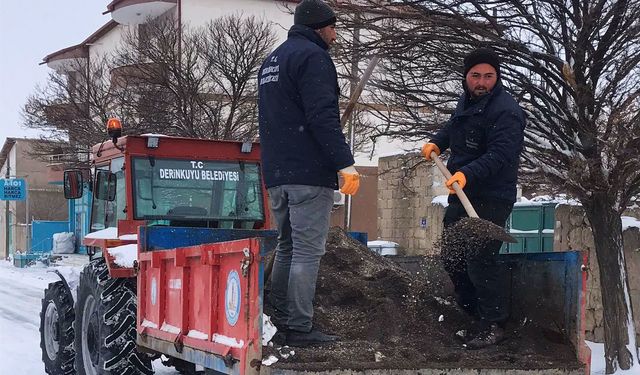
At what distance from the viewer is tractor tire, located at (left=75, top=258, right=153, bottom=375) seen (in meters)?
5.63

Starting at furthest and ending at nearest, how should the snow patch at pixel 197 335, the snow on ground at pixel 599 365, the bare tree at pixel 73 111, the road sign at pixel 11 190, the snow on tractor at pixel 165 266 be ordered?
the road sign at pixel 11 190 → the bare tree at pixel 73 111 → the snow on ground at pixel 599 365 → the snow patch at pixel 197 335 → the snow on tractor at pixel 165 266

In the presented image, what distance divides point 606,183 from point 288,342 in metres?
4.66

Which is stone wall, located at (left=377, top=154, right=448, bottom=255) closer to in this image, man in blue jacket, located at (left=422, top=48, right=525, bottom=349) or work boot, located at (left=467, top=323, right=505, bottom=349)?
man in blue jacket, located at (left=422, top=48, right=525, bottom=349)

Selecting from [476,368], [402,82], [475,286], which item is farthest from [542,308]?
[402,82]

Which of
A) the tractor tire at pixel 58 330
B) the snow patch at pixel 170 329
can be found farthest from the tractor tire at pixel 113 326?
the tractor tire at pixel 58 330

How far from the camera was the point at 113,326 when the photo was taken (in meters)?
5.65

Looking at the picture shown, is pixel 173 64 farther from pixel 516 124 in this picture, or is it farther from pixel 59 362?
pixel 516 124

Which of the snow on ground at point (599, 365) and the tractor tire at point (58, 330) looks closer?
the tractor tire at point (58, 330)

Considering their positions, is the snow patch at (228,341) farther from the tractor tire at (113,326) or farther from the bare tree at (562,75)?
the bare tree at (562,75)

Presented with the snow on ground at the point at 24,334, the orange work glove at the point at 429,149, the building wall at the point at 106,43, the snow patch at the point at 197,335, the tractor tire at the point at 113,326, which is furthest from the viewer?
the building wall at the point at 106,43

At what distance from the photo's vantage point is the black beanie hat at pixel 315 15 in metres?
4.36

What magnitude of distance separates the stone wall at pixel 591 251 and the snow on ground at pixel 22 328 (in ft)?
16.8

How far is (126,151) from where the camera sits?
6.91m

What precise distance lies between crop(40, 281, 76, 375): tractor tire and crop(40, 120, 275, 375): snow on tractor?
1cm
